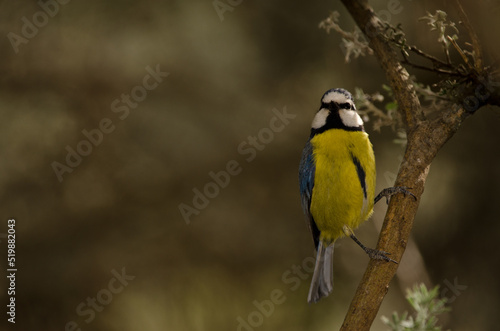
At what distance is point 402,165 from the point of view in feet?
7.61

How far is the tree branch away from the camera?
208 cm

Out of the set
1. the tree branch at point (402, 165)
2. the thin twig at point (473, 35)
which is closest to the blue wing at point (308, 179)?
the tree branch at point (402, 165)

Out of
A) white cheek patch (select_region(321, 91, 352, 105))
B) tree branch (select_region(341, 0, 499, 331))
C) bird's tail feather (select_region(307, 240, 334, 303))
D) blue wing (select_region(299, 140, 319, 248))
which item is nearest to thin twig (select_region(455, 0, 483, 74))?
tree branch (select_region(341, 0, 499, 331))

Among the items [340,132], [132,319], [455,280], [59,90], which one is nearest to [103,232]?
[132,319]

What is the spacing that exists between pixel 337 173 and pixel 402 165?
55cm

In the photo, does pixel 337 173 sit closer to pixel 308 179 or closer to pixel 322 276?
pixel 308 179

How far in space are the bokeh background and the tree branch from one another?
148cm

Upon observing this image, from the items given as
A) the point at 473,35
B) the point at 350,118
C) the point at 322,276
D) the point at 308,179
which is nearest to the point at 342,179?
the point at 308,179

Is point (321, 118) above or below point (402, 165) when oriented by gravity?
above

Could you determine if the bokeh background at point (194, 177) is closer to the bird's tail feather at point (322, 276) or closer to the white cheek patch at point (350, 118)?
the bird's tail feather at point (322, 276)

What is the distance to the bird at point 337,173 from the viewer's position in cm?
281

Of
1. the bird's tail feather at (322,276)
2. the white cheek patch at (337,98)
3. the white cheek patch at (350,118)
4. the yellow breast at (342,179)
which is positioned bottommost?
the bird's tail feather at (322,276)

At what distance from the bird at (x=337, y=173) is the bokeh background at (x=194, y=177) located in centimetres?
92

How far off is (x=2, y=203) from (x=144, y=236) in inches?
43.5
